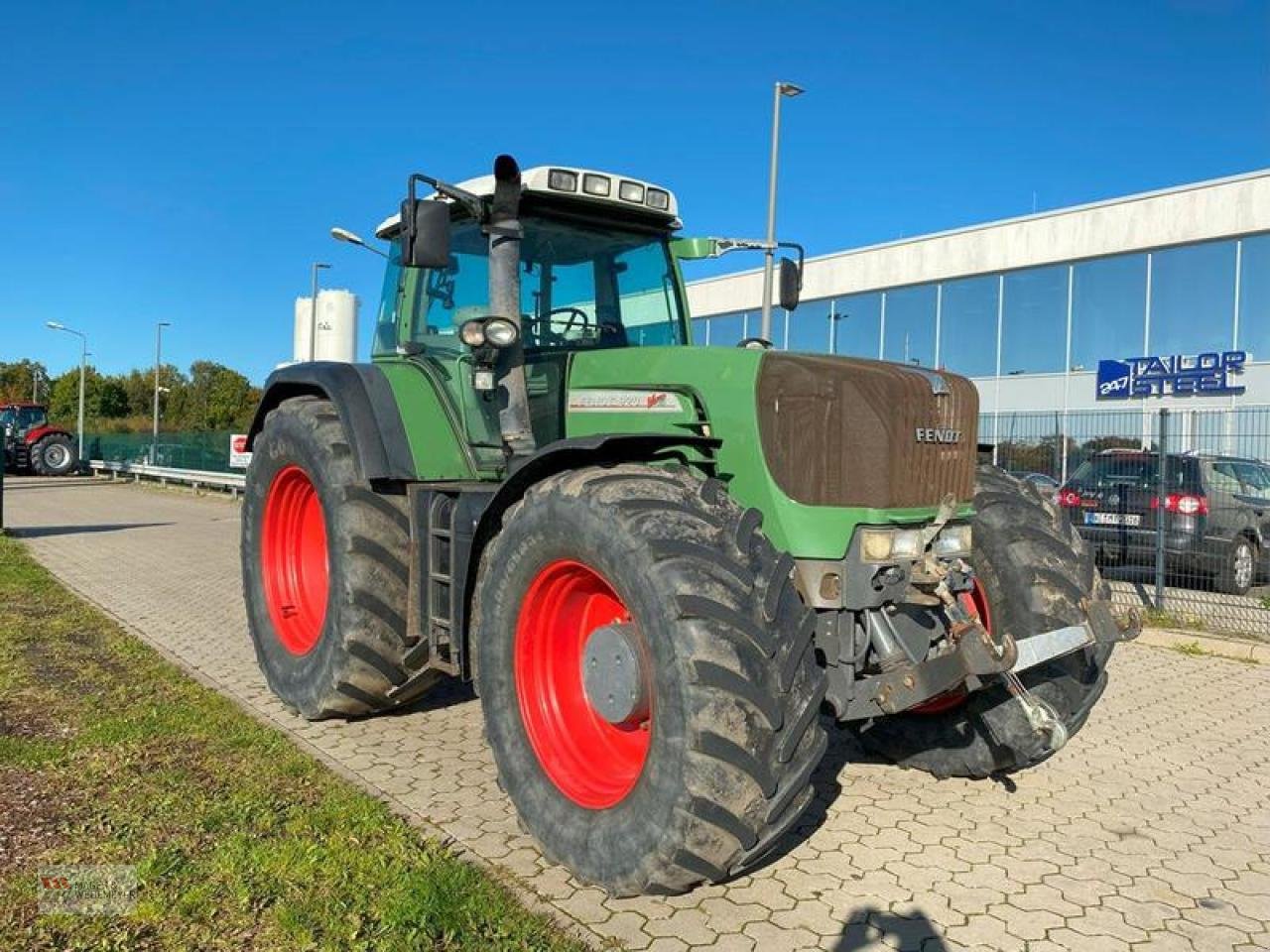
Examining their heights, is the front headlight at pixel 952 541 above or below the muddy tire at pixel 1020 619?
above

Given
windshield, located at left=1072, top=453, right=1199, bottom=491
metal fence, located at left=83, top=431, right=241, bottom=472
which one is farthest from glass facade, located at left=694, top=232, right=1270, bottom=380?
metal fence, located at left=83, top=431, right=241, bottom=472

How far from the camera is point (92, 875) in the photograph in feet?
11.2

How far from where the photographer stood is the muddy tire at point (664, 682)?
2893 millimetres

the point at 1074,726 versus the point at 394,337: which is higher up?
the point at 394,337

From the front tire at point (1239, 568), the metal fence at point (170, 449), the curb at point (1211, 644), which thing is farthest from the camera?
the metal fence at point (170, 449)

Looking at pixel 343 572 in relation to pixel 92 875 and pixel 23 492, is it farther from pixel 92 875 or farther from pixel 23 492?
pixel 23 492

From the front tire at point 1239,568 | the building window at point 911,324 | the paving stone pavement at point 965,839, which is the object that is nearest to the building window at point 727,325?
the building window at point 911,324

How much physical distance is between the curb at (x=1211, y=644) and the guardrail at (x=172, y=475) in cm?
1921

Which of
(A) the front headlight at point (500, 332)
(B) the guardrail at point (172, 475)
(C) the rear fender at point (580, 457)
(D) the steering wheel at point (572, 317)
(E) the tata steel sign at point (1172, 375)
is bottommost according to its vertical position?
(B) the guardrail at point (172, 475)

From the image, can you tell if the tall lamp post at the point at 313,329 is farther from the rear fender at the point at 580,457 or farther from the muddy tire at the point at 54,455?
the muddy tire at the point at 54,455

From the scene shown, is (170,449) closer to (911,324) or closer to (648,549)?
(911,324)

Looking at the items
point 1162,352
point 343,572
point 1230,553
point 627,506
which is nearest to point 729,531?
point 627,506

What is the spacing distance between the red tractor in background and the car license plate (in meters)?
30.4

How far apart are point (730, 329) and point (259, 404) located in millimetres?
23278
